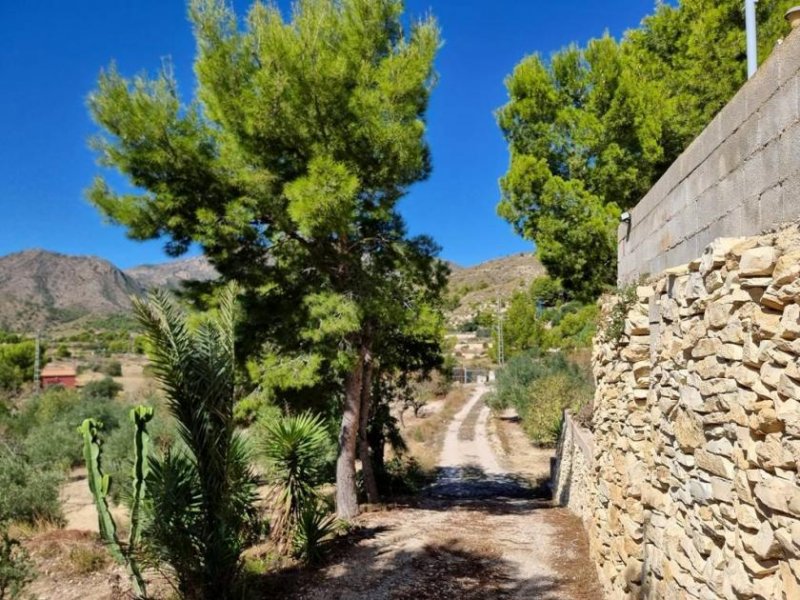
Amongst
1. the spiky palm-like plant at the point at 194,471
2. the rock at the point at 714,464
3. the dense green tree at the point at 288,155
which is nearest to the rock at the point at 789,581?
the rock at the point at 714,464

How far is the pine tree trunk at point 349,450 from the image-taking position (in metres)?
10.5

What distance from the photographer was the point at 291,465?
26.6 ft

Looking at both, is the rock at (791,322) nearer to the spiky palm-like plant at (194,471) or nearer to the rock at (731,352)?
the rock at (731,352)

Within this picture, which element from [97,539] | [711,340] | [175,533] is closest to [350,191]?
[175,533]

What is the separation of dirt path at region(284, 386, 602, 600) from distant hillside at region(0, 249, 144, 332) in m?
86.2

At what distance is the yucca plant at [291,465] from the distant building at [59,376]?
35.8 meters

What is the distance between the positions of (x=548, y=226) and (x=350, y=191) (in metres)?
5.20

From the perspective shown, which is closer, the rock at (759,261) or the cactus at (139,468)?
the rock at (759,261)

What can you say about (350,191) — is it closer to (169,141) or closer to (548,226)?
(169,141)

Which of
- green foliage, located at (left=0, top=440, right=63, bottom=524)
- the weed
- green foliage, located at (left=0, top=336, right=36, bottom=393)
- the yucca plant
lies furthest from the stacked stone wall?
green foliage, located at (left=0, top=336, right=36, bottom=393)

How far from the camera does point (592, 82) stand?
40.5 ft

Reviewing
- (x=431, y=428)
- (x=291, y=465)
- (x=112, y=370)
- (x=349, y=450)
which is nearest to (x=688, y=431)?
(x=291, y=465)

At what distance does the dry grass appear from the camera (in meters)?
21.7

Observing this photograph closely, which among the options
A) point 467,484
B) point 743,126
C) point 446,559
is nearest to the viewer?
point 743,126
